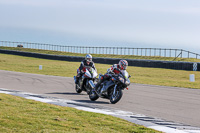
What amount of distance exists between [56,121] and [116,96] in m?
4.81

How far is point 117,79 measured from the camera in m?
12.2

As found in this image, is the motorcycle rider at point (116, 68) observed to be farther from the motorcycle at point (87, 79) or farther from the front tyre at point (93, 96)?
the motorcycle at point (87, 79)

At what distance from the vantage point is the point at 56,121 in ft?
26.0

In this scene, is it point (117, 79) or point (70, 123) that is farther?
point (117, 79)

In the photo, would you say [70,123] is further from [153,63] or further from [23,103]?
[153,63]

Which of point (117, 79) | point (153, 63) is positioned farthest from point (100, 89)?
point (153, 63)

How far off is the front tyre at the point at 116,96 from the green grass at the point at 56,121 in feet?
9.41

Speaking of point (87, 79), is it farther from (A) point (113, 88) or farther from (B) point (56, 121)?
(B) point (56, 121)

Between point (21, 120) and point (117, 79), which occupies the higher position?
point (117, 79)

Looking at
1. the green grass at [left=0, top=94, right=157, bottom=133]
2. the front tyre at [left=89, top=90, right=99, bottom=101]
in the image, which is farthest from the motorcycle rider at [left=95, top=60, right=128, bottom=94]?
the green grass at [left=0, top=94, right=157, bottom=133]

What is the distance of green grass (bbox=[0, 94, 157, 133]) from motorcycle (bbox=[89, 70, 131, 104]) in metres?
2.82

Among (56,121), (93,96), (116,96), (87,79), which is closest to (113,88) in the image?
Answer: (116,96)

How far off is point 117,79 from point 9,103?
3690 mm

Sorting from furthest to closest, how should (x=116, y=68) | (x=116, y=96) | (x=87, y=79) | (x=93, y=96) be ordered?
(x=87, y=79)
(x=93, y=96)
(x=116, y=96)
(x=116, y=68)
